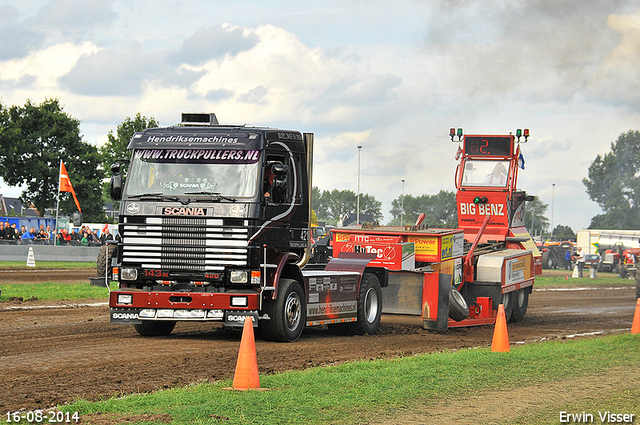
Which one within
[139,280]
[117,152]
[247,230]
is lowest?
[139,280]

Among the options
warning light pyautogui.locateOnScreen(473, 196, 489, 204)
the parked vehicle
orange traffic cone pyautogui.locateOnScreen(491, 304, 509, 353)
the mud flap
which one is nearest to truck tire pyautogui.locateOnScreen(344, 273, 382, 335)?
orange traffic cone pyautogui.locateOnScreen(491, 304, 509, 353)

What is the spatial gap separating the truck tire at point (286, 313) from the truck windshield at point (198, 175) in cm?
176

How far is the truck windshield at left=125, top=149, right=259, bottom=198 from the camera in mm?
12016

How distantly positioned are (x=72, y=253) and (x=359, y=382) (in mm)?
28604

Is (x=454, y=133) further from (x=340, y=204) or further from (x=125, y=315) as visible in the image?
(x=340, y=204)

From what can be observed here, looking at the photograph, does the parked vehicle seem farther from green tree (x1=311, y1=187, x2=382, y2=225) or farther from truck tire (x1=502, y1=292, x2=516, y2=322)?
green tree (x1=311, y1=187, x2=382, y2=225)

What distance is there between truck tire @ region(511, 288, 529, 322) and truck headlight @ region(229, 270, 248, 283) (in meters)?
9.24

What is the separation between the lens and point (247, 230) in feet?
38.6

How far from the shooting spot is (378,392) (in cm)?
851

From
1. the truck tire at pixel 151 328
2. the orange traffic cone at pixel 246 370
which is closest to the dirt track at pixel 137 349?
the truck tire at pixel 151 328

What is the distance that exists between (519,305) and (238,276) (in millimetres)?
9858

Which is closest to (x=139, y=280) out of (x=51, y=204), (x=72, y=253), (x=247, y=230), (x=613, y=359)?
(x=247, y=230)

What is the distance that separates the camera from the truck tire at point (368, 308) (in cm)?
1461

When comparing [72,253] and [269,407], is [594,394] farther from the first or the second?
[72,253]
